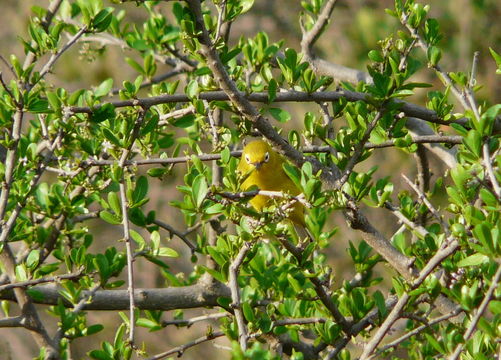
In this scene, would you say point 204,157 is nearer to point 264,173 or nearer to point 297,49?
point 264,173

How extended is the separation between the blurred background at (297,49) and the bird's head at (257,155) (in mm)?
4336

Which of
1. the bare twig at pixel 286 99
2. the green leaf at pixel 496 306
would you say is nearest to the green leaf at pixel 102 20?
the bare twig at pixel 286 99

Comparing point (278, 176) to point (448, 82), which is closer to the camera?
point (448, 82)

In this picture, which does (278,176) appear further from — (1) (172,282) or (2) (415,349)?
(2) (415,349)

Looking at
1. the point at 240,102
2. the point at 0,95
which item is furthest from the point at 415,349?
the point at 0,95

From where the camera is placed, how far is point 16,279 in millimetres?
2533

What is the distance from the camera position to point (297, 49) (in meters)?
8.62

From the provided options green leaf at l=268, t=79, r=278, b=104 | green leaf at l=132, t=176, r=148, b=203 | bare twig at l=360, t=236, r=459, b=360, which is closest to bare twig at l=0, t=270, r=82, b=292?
green leaf at l=132, t=176, r=148, b=203

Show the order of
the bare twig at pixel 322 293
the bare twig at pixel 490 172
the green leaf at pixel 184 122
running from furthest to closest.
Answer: the green leaf at pixel 184 122 < the bare twig at pixel 322 293 < the bare twig at pixel 490 172

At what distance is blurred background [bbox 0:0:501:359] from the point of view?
8.16m

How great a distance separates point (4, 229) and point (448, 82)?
161 cm

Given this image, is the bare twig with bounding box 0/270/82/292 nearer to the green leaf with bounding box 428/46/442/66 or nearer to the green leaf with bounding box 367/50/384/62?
the green leaf with bounding box 367/50/384/62

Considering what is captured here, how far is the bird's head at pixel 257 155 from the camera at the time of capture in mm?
3564

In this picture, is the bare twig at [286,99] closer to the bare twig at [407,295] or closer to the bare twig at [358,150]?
the bare twig at [358,150]
